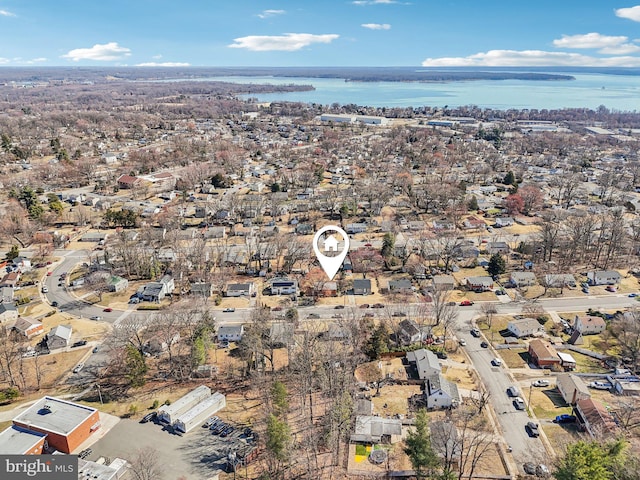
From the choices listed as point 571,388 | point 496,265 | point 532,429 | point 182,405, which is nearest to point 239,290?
point 182,405

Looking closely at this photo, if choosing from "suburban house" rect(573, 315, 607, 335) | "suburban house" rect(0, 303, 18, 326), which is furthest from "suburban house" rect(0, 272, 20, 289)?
"suburban house" rect(573, 315, 607, 335)

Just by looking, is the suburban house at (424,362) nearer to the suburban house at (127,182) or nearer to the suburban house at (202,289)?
the suburban house at (202,289)

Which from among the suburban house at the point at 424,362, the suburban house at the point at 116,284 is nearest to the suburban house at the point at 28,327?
the suburban house at the point at 116,284

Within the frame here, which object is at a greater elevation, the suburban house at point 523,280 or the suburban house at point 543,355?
the suburban house at point 523,280

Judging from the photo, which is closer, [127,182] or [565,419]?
[565,419]

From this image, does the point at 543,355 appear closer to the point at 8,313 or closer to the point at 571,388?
the point at 571,388

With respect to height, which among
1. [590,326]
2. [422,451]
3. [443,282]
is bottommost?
[590,326]

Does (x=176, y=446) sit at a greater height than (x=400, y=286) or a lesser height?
lesser
